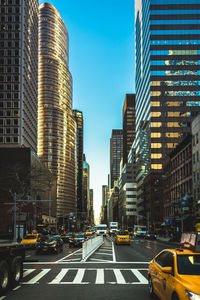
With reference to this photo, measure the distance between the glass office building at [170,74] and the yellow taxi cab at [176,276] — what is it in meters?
112

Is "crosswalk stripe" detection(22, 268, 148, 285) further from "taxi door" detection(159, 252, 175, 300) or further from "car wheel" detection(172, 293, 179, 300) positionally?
"car wheel" detection(172, 293, 179, 300)

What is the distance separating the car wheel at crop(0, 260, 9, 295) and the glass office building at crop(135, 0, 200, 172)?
110575mm

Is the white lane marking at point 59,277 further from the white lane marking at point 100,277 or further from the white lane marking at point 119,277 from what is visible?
the white lane marking at point 119,277

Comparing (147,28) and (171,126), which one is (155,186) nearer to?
(171,126)

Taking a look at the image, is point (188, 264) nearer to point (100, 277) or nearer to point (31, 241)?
point (100, 277)

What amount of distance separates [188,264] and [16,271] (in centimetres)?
728

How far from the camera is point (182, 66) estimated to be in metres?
123

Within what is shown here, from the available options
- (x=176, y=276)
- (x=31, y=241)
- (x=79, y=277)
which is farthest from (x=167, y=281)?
(x=31, y=241)

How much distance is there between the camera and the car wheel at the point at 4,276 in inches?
477

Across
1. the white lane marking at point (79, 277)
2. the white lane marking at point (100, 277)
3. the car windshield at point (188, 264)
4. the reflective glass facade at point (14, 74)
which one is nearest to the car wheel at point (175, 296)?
the car windshield at point (188, 264)

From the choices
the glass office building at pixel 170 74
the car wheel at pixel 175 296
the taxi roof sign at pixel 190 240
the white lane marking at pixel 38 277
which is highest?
the glass office building at pixel 170 74

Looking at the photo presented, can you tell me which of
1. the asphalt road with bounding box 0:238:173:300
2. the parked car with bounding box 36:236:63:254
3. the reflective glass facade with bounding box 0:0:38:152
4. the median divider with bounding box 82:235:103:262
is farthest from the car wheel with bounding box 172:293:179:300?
the reflective glass facade with bounding box 0:0:38:152

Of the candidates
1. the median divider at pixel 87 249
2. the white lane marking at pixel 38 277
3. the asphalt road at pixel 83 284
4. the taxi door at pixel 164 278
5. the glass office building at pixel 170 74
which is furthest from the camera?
the glass office building at pixel 170 74

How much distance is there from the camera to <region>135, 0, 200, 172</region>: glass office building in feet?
399
